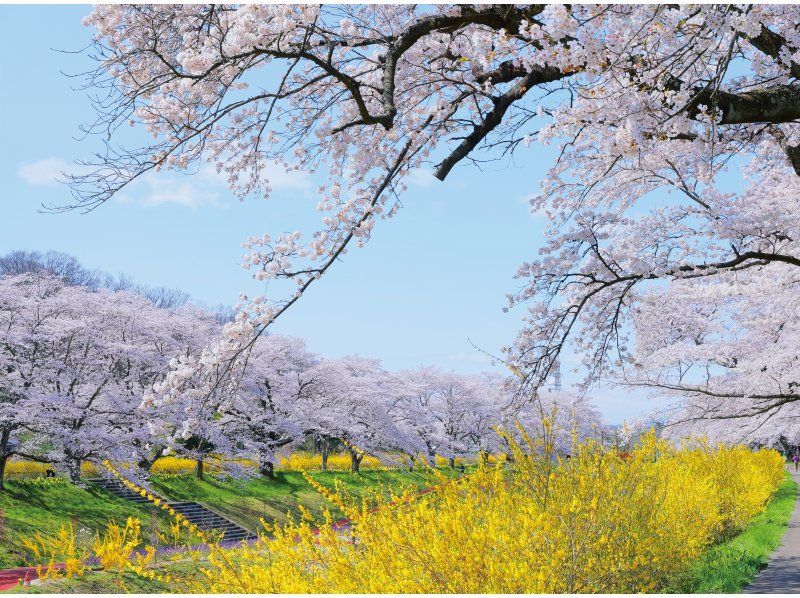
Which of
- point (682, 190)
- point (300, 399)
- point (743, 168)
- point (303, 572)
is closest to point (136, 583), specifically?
point (303, 572)

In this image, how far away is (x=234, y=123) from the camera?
7316 mm

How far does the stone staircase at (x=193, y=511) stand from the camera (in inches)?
766

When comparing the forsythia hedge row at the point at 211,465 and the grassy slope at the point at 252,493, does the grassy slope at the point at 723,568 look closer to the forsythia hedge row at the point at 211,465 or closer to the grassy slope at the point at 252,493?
the forsythia hedge row at the point at 211,465

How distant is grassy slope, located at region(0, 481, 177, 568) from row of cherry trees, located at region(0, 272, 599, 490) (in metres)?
0.74

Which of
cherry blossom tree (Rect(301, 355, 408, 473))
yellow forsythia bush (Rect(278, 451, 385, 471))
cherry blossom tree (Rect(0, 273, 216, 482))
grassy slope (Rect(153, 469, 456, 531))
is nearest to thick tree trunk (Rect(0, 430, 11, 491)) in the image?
cherry blossom tree (Rect(0, 273, 216, 482))

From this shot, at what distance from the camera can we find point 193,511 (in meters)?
20.2

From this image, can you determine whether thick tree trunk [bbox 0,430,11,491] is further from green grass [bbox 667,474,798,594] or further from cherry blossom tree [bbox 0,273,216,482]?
green grass [bbox 667,474,798,594]

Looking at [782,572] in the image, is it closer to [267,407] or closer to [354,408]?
[267,407]

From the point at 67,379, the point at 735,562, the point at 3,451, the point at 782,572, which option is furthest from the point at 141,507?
the point at 782,572

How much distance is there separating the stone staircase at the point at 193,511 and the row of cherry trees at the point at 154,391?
1.01 meters

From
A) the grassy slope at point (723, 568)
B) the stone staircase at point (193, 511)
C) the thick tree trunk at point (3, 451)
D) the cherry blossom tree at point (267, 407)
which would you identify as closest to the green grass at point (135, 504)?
the thick tree trunk at point (3, 451)

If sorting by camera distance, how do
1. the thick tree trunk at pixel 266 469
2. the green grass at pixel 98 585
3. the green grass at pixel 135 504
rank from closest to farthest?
the green grass at pixel 98 585
the green grass at pixel 135 504
the thick tree trunk at pixel 266 469

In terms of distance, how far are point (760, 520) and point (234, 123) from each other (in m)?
13.3

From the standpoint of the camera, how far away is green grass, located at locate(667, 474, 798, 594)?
7668 millimetres
